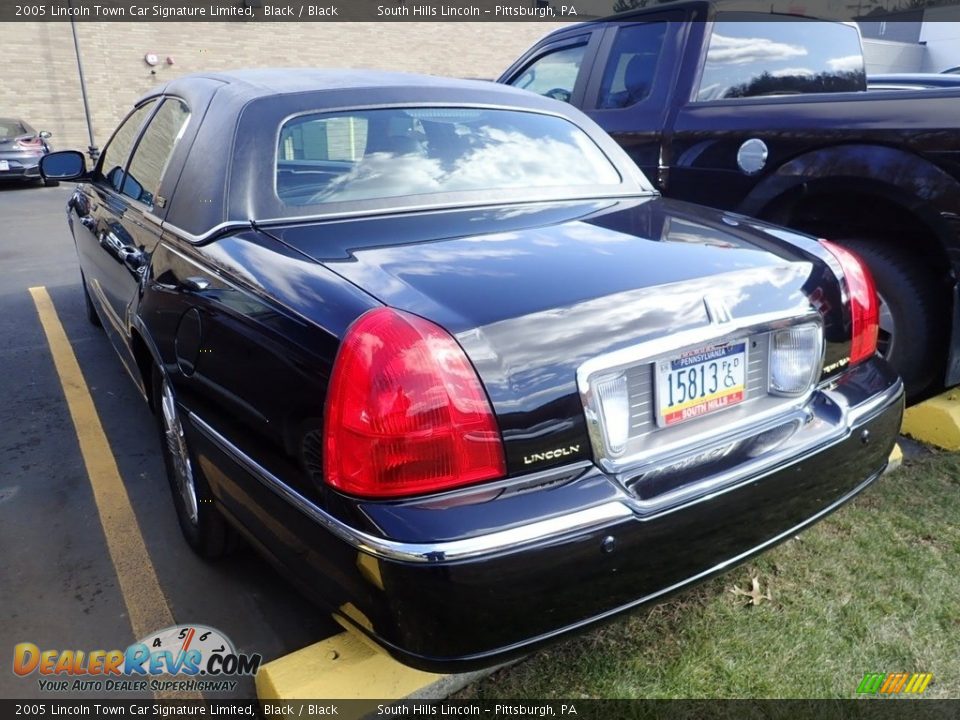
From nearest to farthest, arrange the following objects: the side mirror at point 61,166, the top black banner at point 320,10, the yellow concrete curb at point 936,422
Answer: the yellow concrete curb at point 936,422
the side mirror at point 61,166
the top black banner at point 320,10

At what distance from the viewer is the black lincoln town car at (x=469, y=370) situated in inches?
66.3

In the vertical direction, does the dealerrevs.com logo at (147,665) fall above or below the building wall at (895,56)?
below

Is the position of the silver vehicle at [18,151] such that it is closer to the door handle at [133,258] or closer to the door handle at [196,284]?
the door handle at [133,258]

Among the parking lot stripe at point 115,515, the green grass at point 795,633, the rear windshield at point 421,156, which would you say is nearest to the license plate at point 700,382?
the green grass at point 795,633

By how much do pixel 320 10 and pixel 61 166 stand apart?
64.1 ft

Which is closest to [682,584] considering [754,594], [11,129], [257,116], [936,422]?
[754,594]

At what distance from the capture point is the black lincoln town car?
1.68 meters

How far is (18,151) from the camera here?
15.3 m

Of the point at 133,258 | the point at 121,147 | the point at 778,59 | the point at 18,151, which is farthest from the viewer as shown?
the point at 18,151

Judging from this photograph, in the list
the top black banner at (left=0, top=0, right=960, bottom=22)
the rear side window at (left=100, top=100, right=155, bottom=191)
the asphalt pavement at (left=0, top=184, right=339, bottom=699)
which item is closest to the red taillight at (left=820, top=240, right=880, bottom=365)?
the asphalt pavement at (left=0, top=184, right=339, bottom=699)

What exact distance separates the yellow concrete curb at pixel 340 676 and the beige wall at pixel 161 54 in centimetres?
2047

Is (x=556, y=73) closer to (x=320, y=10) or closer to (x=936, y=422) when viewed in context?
(x=936, y=422)

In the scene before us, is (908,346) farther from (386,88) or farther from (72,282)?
(72,282)

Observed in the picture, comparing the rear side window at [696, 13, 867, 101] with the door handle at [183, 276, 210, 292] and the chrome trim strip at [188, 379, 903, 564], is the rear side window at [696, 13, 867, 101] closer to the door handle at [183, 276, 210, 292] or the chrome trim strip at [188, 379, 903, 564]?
the chrome trim strip at [188, 379, 903, 564]
